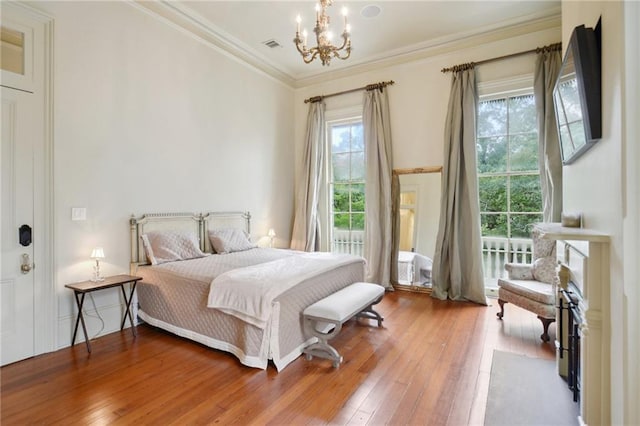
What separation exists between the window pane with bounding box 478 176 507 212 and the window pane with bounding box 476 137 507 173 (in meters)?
0.14

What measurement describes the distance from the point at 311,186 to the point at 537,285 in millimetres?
3569

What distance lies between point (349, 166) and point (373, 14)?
2.30 m

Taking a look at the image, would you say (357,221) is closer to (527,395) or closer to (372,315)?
(372,315)

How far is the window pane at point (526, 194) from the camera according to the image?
401cm

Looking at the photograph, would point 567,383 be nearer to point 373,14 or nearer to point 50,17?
point 373,14

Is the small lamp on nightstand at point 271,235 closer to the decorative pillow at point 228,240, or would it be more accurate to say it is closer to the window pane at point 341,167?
the decorative pillow at point 228,240

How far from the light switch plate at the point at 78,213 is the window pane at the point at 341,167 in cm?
370

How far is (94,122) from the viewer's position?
10.2ft

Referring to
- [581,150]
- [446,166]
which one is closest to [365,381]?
[581,150]

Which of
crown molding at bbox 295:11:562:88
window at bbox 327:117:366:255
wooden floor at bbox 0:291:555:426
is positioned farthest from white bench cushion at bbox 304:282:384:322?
crown molding at bbox 295:11:562:88

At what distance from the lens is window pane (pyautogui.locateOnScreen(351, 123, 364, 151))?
Result: 209 inches

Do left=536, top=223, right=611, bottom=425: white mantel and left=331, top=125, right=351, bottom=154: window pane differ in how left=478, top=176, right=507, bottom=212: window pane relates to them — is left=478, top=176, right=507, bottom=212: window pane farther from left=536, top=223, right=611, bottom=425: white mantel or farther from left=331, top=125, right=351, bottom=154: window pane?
left=536, top=223, right=611, bottom=425: white mantel

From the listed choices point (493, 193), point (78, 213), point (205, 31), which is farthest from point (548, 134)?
point (78, 213)

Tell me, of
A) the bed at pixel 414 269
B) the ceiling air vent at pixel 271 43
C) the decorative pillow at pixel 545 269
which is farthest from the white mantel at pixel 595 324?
the ceiling air vent at pixel 271 43
